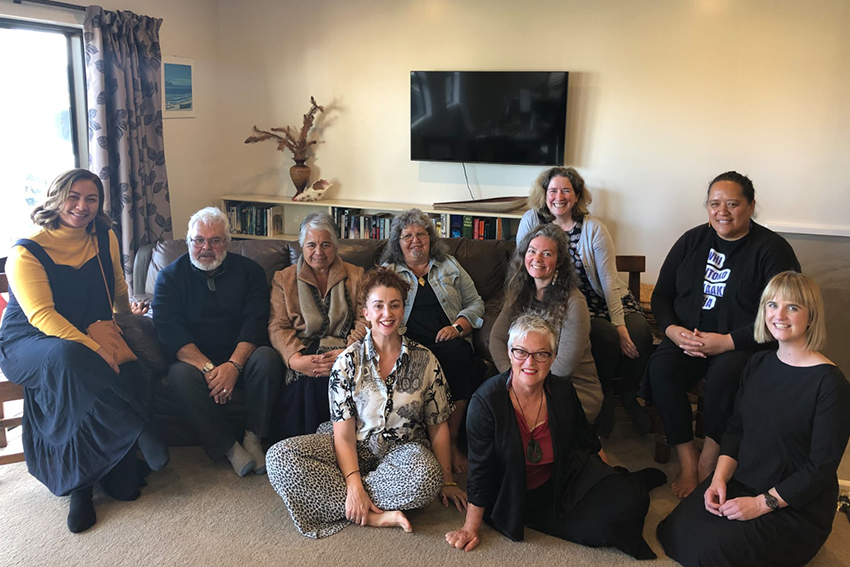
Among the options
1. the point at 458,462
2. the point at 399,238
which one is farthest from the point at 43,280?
the point at 458,462

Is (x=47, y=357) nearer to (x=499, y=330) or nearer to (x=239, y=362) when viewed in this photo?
(x=239, y=362)

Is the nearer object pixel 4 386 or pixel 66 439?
pixel 66 439

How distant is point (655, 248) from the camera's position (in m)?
4.56

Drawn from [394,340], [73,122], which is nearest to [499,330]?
[394,340]

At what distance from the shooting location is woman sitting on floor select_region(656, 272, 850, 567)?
6.95 feet

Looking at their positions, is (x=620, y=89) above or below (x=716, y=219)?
above

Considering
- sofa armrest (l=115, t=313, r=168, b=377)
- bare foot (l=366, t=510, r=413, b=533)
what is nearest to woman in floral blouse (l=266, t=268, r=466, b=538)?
bare foot (l=366, t=510, r=413, b=533)

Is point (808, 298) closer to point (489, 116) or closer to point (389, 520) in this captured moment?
point (389, 520)

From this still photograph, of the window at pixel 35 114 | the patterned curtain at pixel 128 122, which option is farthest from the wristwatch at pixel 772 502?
the window at pixel 35 114

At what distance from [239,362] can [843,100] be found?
3763 mm

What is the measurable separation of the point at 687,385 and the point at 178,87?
13.0 feet

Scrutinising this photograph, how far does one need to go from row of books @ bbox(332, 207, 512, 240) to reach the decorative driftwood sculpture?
1.19 ft

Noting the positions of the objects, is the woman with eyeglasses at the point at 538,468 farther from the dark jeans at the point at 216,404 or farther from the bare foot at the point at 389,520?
the dark jeans at the point at 216,404

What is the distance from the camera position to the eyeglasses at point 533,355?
2.24 meters
